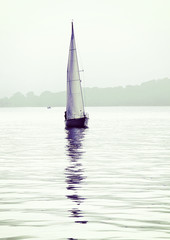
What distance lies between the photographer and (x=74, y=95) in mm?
80688

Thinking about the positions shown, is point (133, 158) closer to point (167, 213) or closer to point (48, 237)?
point (167, 213)

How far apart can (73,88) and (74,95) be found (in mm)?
1084

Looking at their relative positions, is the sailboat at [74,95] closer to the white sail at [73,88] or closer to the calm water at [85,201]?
the white sail at [73,88]

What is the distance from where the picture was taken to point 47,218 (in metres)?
14.9

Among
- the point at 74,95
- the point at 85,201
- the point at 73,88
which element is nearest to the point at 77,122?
the point at 74,95

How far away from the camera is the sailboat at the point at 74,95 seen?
3137 inches

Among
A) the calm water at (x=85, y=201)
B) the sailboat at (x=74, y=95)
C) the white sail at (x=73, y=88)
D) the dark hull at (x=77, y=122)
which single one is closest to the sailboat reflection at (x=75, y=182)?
the calm water at (x=85, y=201)

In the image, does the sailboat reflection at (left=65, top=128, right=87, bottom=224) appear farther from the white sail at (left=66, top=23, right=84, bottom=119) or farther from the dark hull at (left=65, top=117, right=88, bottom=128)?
the white sail at (left=66, top=23, right=84, bottom=119)

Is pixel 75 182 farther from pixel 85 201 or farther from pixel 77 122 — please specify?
pixel 77 122

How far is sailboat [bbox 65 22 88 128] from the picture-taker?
79.7 m

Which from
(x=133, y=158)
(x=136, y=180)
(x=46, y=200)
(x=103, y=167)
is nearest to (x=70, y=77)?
(x=133, y=158)

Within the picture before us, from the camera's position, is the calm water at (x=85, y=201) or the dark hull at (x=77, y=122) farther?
the dark hull at (x=77, y=122)

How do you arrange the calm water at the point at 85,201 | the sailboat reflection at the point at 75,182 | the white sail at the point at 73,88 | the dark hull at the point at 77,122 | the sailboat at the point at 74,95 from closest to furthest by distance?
1. the calm water at the point at 85,201
2. the sailboat reflection at the point at 75,182
3. the dark hull at the point at 77,122
4. the sailboat at the point at 74,95
5. the white sail at the point at 73,88

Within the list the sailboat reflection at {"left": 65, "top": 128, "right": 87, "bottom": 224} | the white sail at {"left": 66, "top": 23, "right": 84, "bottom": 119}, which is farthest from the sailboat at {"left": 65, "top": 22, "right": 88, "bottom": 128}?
the sailboat reflection at {"left": 65, "top": 128, "right": 87, "bottom": 224}
